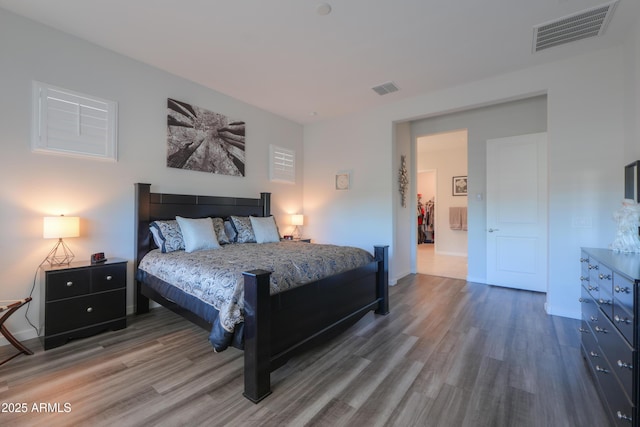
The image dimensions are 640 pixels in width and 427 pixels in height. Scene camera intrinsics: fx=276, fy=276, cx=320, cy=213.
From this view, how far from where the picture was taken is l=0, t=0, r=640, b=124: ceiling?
245 cm

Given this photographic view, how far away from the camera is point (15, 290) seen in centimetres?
256

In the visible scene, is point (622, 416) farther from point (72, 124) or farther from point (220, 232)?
point (72, 124)

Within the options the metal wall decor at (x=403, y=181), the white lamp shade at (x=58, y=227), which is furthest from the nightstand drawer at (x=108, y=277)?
the metal wall decor at (x=403, y=181)

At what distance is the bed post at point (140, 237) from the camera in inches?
128

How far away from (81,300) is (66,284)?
0.20m

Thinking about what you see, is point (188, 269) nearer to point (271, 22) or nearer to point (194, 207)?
point (194, 207)

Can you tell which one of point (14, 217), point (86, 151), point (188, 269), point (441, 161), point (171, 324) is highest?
point (441, 161)

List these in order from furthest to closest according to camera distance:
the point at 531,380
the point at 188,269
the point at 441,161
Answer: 1. the point at 441,161
2. the point at 188,269
3. the point at 531,380

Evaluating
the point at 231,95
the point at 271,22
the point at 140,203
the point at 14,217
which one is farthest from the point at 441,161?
the point at 14,217

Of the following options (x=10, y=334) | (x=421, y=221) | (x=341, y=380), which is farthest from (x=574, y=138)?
(x=421, y=221)

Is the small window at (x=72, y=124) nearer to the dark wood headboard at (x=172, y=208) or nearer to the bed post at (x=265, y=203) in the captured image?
the dark wood headboard at (x=172, y=208)

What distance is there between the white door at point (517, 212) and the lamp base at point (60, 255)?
5529 mm

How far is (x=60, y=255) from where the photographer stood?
2797 millimetres

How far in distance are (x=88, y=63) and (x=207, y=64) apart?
1.21 meters
